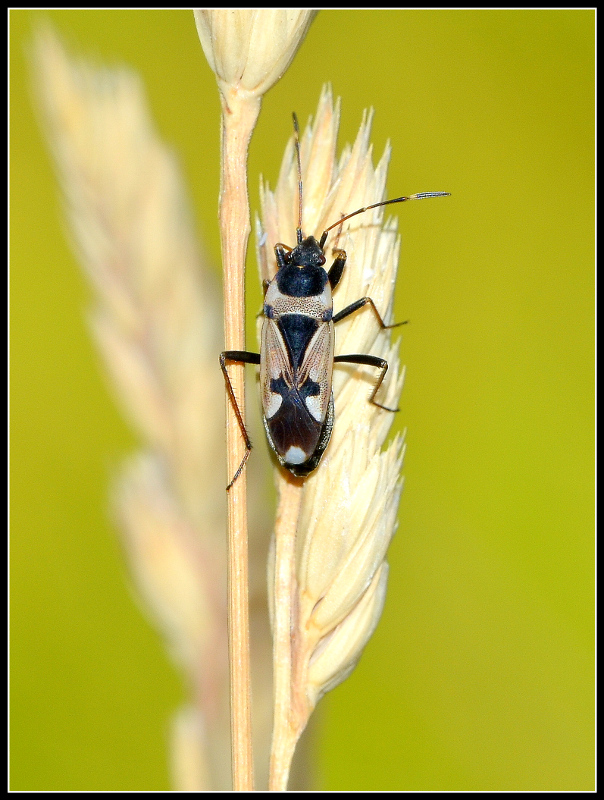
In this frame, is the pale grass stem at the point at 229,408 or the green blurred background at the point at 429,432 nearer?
the pale grass stem at the point at 229,408

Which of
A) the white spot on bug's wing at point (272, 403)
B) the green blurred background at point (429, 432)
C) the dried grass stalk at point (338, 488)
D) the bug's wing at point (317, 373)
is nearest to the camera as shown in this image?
the dried grass stalk at point (338, 488)

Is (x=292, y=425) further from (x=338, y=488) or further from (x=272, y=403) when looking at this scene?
(x=338, y=488)

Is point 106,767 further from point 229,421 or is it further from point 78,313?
point 78,313

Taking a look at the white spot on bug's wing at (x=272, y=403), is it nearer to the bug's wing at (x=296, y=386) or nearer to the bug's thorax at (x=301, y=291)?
the bug's wing at (x=296, y=386)

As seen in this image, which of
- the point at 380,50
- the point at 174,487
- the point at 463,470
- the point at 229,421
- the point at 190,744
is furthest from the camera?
the point at 380,50

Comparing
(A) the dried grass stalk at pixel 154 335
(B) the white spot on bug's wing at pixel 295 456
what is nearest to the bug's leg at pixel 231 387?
(B) the white spot on bug's wing at pixel 295 456

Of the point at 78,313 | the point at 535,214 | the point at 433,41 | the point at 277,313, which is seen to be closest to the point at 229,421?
the point at 277,313

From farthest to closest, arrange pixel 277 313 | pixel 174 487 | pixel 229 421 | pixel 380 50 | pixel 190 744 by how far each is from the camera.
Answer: pixel 380 50, pixel 277 313, pixel 174 487, pixel 190 744, pixel 229 421
